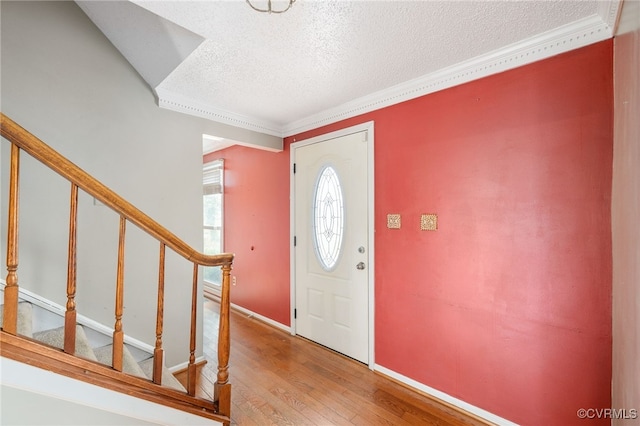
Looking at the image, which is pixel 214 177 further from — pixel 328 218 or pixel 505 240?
pixel 505 240

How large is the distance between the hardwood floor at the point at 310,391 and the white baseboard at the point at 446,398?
42 mm

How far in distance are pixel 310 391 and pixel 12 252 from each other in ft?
6.26

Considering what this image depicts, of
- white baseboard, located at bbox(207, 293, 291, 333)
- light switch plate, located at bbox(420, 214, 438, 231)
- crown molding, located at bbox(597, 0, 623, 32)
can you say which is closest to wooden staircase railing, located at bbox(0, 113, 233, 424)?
light switch plate, located at bbox(420, 214, 438, 231)

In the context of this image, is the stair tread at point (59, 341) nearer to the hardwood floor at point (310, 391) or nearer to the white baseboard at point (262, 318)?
the hardwood floor at point (310, 391)

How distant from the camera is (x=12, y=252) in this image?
0.93m

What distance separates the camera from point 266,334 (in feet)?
9.98

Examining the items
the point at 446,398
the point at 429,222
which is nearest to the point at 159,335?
the point at 429,222

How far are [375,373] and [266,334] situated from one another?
4.24 ft

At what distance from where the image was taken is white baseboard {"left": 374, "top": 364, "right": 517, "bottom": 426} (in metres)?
1.74

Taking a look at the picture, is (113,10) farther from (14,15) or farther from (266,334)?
(266,334)

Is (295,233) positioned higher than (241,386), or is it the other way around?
(295,233)

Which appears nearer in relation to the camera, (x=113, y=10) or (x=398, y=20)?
(x=398, y=20)

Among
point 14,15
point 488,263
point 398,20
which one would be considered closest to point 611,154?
point 488,263

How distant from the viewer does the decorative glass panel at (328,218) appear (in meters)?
2.62
